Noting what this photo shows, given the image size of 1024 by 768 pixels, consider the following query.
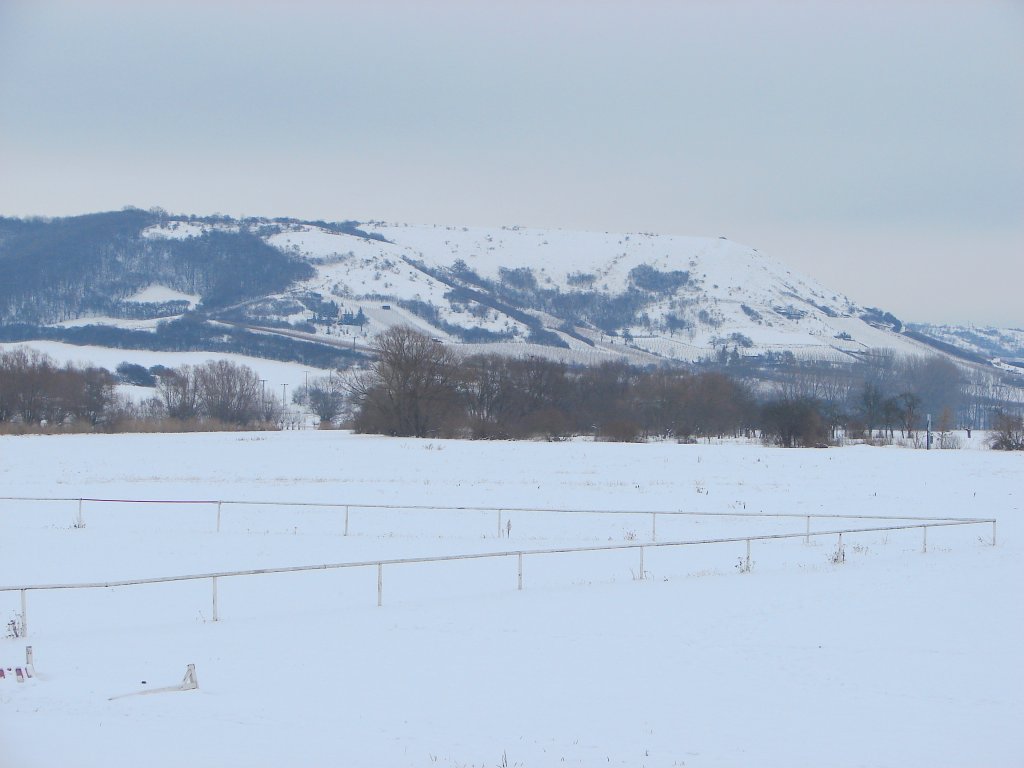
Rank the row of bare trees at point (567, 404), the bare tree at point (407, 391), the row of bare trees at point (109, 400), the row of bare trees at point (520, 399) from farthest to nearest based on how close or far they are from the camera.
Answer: the row of bare trees at point (109, 400) → the row of bare trees at point (520, 399) → the bare tree at point (407, 391) → the row of bare trees at point (567, 404)

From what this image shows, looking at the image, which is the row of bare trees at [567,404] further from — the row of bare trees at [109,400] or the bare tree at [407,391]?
the row of bare trees at [109,400]

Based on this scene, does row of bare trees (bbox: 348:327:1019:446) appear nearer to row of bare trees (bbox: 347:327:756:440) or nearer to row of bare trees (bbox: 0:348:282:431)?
row of bare trees (bbox: 347:327:756:440)

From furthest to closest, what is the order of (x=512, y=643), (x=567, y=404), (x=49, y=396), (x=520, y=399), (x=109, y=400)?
1. (x=567, y=404)
2. (x=109, y=400)
3. (x=520, y=399)
4. (x=49, y=396)
5. (x=512, y=643)

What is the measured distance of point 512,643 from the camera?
14.3 meters

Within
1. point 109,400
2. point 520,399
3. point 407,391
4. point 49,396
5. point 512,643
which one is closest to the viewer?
point 512,643

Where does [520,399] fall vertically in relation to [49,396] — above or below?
above

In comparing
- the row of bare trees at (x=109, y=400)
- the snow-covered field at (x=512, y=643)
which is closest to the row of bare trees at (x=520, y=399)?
the row of bare trees at (x=109, y=400)

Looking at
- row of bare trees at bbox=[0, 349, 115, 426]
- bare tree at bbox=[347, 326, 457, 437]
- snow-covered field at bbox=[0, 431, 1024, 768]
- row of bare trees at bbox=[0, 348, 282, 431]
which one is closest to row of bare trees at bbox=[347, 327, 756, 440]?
bare tree at bbox=[347, 326, 457, 437]

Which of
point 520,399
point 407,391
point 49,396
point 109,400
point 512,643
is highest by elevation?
point 407,391

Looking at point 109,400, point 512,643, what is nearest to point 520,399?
point 109,400

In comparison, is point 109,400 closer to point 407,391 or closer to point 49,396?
point 49,396

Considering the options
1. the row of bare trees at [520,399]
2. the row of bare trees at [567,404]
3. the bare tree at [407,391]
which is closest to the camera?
the row of bare trees at [567,404]

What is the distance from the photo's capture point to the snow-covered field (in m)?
10.3

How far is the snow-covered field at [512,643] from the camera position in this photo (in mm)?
10320
